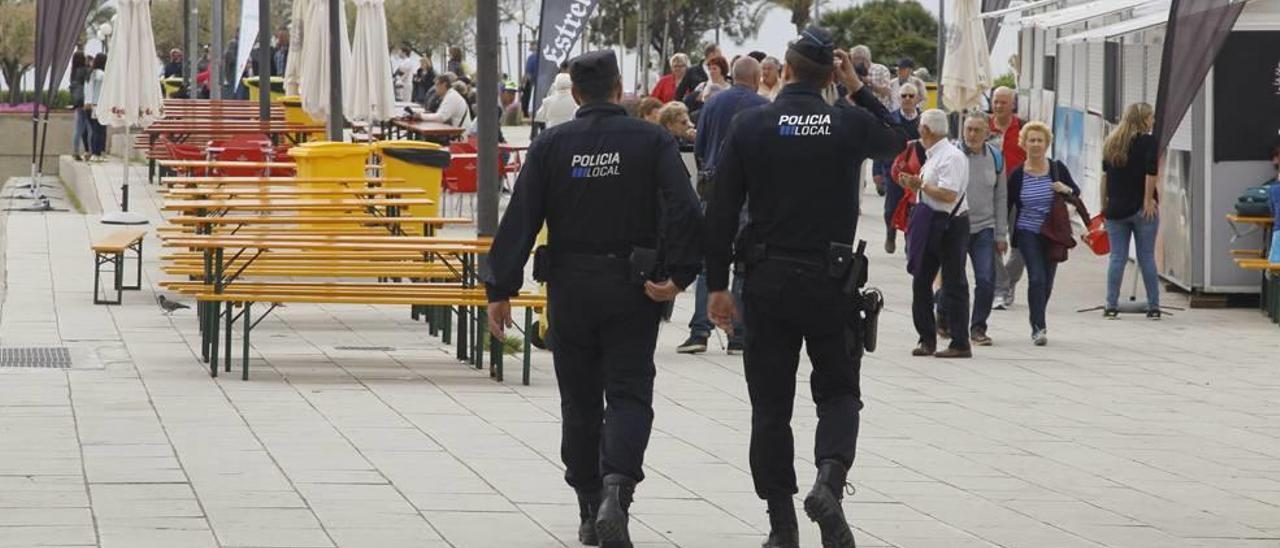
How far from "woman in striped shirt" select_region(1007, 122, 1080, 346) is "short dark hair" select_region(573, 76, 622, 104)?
8.15 metres

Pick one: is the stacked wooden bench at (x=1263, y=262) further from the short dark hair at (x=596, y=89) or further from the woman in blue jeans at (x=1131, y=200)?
the short dark hair at (x=596, y=89)

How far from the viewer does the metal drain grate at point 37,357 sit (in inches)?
Result: 494

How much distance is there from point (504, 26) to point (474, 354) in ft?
149

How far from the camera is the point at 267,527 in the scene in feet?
25.4

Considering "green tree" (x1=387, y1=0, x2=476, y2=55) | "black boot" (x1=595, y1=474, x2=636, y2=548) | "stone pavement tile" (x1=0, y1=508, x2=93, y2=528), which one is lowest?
"stone pavement tile" (x1=0, y1=508, x2=93, y2=528)

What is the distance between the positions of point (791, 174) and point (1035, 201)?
8593mm

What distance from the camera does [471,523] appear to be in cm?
796

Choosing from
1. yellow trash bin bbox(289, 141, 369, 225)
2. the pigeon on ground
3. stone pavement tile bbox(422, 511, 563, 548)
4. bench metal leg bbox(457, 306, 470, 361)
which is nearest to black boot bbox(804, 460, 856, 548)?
stone pavement tile bbox(422, 511, 563, 548)

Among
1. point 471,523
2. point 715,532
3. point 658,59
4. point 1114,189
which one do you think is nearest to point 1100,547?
point 715,532

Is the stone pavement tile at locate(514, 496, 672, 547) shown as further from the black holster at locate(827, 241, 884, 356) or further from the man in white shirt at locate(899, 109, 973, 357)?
the man in white shirt at locate(899, 109, 973, 357)

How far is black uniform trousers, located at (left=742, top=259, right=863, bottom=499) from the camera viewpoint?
743cm

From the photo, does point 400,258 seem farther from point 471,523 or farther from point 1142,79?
point 1142,79

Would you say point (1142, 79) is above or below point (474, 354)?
above

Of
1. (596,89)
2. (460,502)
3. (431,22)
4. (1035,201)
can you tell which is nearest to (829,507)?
(596,89)
